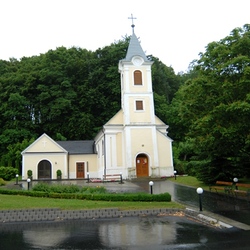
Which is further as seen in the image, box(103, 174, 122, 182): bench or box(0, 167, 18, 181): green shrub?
box(0, 167, 18, 181): green shrub

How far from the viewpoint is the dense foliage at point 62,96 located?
4709 cm

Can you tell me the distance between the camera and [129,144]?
108ft

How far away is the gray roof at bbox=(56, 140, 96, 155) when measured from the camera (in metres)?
39.1

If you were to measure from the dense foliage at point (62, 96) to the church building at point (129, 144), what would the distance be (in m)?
9.57

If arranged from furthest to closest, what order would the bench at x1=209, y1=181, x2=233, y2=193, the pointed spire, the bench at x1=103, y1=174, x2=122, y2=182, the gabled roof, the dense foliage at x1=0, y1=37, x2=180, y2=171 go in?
the dense foliage at x1=0, y1=37, x2=180, y2=171 < the gabled roof < the pointed spire < the bench at x1=103, y1=174, x2=122, y2=182 < the bench at x1=209, y1=181, x2=233, y2=193

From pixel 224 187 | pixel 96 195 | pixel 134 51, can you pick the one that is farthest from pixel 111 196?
pixel 134 51

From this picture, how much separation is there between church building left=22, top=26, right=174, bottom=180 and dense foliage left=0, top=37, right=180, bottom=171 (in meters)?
9.57

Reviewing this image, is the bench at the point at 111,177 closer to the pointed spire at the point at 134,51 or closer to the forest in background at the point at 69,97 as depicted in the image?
the forest in background at the point at 69,97

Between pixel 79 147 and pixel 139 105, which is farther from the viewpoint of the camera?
pixel 79 147

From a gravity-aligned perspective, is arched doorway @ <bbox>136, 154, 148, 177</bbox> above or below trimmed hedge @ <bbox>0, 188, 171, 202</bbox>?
above

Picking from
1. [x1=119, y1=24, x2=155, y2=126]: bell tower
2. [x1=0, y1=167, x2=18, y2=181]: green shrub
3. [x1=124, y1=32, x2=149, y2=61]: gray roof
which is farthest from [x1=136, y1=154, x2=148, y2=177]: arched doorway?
[x1=0, y1=167, x2=18, y2=181]: green shrub

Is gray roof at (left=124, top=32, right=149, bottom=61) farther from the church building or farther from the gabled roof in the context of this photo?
the gabled roof

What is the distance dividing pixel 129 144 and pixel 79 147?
9742 millimetres

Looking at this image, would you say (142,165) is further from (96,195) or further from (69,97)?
(69,97)
